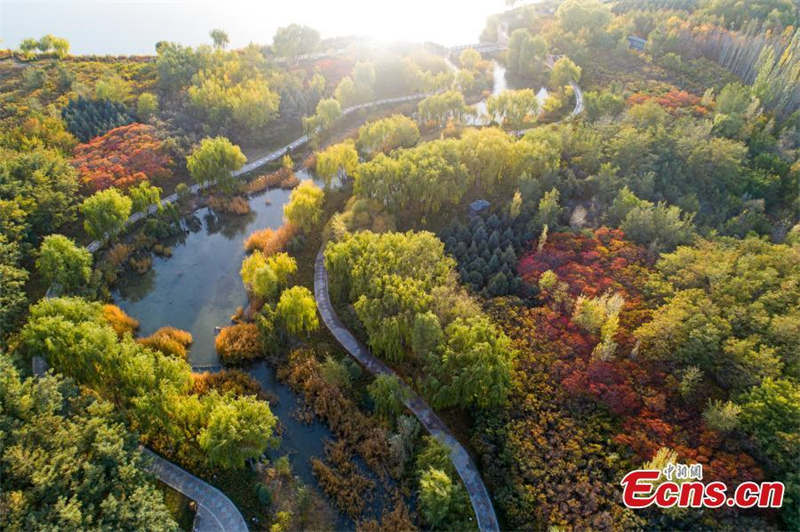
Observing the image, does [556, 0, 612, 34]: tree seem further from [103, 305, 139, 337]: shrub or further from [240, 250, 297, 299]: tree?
[103, 305, 139, 337]: shrub

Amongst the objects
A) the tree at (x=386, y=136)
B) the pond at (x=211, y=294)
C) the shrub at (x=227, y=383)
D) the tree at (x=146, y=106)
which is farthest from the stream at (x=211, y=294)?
the tree at (x=146, y=106)

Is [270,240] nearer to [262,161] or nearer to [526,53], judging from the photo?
[262,161]

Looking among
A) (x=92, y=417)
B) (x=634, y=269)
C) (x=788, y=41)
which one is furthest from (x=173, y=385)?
(x=788, y=41)

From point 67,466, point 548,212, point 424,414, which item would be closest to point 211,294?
point 67,466

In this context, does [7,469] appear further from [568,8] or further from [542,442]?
[568,8]

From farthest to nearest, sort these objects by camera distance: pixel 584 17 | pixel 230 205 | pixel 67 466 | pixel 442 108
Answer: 1. pixel 584 17
2. pixel 442 108
3. pixel 230 205
4. pixel 67 466

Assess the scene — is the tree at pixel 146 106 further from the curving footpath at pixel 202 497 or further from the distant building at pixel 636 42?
the distant building at pixel 636 42
